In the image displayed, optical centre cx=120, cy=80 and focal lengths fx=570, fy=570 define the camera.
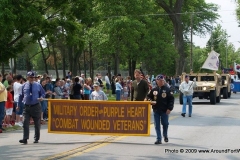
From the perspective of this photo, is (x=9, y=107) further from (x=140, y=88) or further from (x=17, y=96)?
(x=140, y=88)

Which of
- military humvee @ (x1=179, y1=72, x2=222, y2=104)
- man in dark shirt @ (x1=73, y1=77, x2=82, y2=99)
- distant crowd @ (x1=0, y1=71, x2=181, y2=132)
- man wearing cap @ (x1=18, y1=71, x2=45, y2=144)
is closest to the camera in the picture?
man wearing cap @ (x1=18, y1=71, x2=45, y2=144)

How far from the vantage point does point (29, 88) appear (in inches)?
567

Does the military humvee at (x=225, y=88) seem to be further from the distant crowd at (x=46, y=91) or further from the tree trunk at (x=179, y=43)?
the distant crowd at (x=46, y=91)

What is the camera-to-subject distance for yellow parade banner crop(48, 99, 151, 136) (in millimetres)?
14336

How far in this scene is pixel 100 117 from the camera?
14.5 meters

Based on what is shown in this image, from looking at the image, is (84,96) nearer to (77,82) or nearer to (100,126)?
(77,82)

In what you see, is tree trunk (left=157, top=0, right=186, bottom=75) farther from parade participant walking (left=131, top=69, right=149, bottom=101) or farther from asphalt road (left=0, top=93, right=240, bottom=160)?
parade participant walking (left=131, top=69, right=149, bottom=101)

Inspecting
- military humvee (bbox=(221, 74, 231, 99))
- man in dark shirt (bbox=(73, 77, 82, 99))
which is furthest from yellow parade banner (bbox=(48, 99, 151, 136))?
military humvee (bbox=(221, 74, 231, 99))

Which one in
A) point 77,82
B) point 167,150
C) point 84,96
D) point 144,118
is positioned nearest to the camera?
point 167,150

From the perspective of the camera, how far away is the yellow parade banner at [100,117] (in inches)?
564

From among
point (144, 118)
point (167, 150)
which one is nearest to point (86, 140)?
point (144, 118)

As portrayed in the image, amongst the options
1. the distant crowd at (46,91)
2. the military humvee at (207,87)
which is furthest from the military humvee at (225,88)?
the distant crowd at (46,91)

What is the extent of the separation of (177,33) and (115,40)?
59.1 feet

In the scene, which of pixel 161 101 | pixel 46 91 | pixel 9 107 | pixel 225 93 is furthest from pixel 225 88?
pixel 161 101
